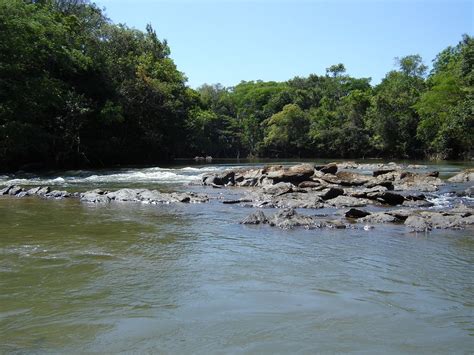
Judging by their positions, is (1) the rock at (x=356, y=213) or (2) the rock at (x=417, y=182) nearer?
(1) the rock at (x=356, y=213)

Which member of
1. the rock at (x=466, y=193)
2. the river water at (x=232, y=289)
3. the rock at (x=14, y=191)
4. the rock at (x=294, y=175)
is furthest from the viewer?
the rock at (x=294, y=175)

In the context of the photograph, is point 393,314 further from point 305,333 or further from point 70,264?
point 70,264

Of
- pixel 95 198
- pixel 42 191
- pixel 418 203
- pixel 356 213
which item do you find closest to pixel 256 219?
pixel 356 213

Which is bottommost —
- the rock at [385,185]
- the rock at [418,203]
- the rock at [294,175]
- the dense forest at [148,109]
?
the rock at [418,203]

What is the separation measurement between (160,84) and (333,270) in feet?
133

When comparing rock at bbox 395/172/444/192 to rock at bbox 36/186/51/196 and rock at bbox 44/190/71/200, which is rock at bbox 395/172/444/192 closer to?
rock at bbox 44/190/71/200

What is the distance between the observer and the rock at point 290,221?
11492mm

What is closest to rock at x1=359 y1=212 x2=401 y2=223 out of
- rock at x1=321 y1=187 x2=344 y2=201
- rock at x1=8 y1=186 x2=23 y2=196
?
rock at x1=321 y1=187 x2=344 y2=201

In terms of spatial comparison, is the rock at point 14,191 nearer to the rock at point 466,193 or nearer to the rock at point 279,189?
the rock at point 279,189

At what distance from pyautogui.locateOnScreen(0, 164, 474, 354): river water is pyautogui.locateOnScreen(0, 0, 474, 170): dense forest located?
21536 millimetres

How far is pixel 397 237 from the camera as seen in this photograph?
10336 mm

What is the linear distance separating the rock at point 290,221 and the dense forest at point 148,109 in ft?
72.5

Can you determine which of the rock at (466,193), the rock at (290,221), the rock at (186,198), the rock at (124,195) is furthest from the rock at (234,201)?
the rock at (466,193)

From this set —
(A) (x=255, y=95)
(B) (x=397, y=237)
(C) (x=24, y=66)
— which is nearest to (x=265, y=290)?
(B) (x=397, y=237)
